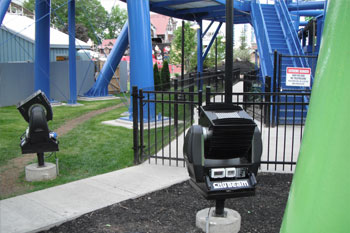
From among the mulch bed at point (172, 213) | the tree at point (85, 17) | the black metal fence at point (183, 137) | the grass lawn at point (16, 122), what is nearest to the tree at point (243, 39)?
the tree at point (85, 17)

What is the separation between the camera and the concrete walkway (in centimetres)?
464

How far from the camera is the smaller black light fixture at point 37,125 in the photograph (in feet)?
20.0

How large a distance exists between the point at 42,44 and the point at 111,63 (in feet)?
10.4

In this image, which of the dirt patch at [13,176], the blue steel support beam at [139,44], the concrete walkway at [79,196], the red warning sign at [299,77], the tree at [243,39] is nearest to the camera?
the concrete walkway at [79,196]

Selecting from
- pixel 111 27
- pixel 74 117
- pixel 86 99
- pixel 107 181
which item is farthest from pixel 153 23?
pixel 107 181

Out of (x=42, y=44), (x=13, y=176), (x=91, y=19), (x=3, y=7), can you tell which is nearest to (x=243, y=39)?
(x=91, y=19)

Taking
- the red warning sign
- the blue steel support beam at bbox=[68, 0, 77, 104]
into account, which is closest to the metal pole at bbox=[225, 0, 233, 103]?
the red warning sign

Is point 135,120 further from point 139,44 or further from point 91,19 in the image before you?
point 91,19

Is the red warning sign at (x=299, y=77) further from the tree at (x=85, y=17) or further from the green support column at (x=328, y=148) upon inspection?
the tree at (x=85, y=17)

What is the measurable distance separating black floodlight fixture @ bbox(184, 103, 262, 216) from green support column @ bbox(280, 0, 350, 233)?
1157 millimetres

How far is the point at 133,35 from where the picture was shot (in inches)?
445

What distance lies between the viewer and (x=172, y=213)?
4.89m

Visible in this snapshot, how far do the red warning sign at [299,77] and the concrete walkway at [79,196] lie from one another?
5.41 meters

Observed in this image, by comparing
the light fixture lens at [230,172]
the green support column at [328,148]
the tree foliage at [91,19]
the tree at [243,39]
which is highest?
the tree foliage at [91,19]
